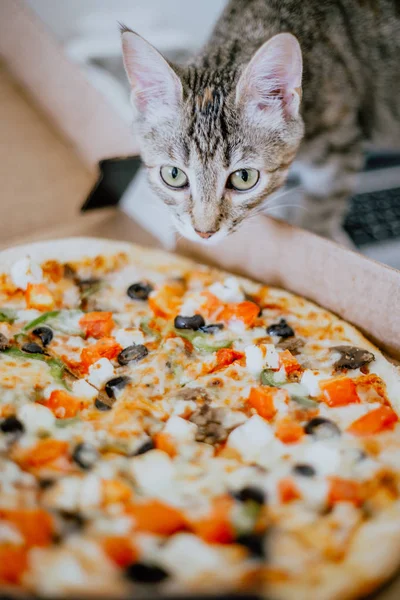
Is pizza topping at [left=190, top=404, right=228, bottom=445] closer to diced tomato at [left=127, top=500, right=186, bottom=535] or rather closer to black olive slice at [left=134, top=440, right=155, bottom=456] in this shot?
black olive slice at [left=134, top=440, right=155, bottom=456]

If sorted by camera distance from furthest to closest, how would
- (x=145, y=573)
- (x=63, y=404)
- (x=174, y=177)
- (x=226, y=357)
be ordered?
(x=174, y=177), (x=226, y=357), (x=63, y=404), (x=145, y=573)

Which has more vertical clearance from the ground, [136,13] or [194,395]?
[136,13]

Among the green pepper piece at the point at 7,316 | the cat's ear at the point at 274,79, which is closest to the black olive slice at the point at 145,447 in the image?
the green pepper piece at the point at 7,316

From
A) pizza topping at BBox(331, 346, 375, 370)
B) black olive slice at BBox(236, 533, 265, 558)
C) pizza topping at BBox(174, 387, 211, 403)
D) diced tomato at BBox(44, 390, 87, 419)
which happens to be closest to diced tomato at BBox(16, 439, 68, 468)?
diced tomato at BBox(44, 390, 87, 419)

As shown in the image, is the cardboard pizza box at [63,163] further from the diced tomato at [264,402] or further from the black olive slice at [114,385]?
the black olive slice at [114,385]

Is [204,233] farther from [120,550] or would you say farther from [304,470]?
[120,550]

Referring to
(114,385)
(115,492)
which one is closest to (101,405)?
(114,385)
